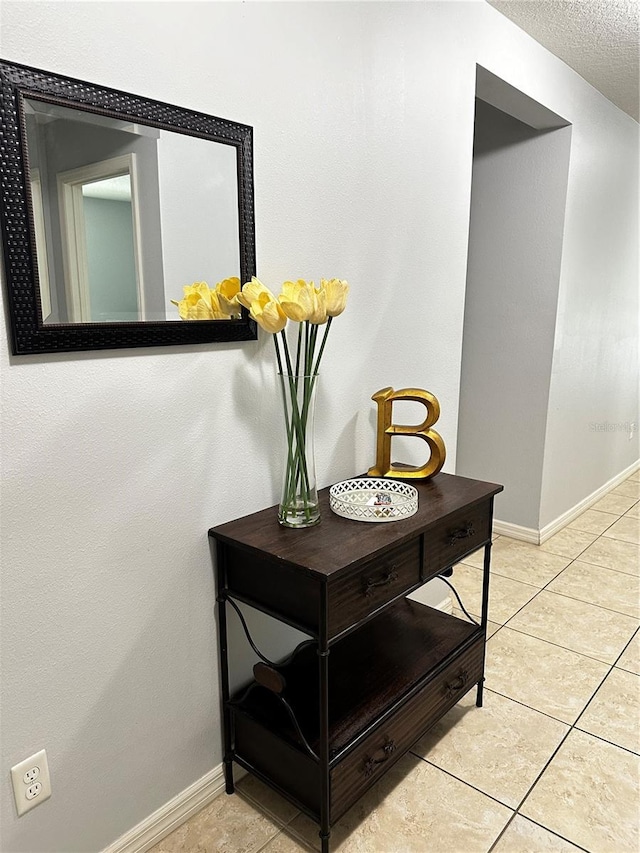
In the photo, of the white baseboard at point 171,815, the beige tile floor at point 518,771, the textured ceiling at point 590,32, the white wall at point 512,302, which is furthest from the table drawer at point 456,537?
the textured ceiling at point 590,32

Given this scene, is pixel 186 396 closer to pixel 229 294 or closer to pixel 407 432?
pixel 229 294

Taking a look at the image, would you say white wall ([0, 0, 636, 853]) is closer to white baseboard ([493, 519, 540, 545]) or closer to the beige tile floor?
the beige tile floor

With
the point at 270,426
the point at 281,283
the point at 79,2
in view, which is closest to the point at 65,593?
the point at 270,426

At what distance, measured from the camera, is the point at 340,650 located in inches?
73.0

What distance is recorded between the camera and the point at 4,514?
1181 mm

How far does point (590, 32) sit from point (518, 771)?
275cm

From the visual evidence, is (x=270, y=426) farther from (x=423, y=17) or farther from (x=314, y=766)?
(x=423, y=17)

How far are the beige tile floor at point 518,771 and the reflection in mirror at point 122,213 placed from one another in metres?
1.33

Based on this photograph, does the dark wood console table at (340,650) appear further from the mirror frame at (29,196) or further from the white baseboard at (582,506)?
the white baseboard at (582,506)

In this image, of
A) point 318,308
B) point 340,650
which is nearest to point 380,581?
point 340,650

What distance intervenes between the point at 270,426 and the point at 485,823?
1194 millimetres

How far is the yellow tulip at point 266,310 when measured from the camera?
4.71 ft

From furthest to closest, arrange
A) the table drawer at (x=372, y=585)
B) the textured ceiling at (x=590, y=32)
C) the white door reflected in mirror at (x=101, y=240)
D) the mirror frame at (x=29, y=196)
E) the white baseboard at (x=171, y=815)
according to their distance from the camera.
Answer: the textured ceiling at (x=590, y=32) < the white baseboard at (x=171, y=815) < the table drawer at (x=372, y=585) < the white door reflected in mirror at (x=101, y=240) < the mirror frame at (x=29, y=196)

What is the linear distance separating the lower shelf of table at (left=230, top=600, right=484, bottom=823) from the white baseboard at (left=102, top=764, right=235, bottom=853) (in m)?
0.10
